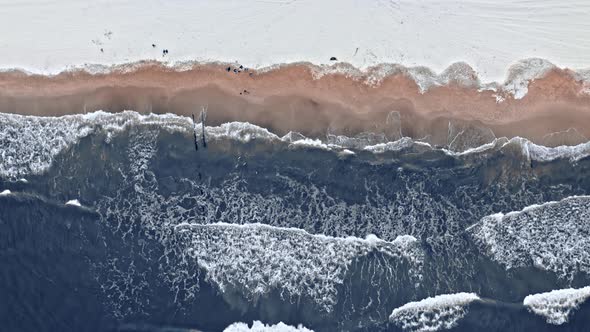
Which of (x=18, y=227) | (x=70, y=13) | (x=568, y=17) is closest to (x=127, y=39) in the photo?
(x=70, y=13)

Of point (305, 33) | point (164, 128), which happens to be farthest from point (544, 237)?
point (164, 128)

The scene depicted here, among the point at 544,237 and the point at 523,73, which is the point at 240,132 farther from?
the point at 544,237

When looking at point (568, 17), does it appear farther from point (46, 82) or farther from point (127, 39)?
point (46, 82)

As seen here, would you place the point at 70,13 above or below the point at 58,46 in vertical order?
above

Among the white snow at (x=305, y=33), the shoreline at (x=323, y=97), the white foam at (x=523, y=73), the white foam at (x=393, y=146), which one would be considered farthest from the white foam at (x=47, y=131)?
the white foam at (x=523, y=73)

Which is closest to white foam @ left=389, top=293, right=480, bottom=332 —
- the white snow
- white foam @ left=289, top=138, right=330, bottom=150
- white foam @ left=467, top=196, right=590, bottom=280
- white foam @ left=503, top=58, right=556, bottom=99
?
white foam @ left=467, top=196, right=590, bottom=280

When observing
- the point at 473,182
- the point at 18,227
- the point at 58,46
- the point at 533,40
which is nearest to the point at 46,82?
the point at 58,46

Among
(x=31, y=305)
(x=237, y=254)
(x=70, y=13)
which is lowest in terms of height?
(x=31, y=305)

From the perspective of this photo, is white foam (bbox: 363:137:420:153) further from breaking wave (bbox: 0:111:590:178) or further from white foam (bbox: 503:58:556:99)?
white foam (bbox: 503:58:556:99)
